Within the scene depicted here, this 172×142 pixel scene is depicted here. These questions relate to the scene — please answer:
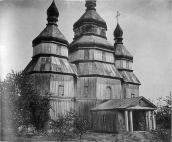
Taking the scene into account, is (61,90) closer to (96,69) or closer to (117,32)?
(96,69)

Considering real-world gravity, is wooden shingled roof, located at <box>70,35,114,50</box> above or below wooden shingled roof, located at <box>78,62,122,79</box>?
above

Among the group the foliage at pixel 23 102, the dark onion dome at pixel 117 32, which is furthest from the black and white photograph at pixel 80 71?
the dark onion dome at pixel 117 32

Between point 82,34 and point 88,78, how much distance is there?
433 cm

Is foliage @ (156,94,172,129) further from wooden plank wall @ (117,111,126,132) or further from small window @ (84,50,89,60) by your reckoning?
small window @ (84,50,89,60)

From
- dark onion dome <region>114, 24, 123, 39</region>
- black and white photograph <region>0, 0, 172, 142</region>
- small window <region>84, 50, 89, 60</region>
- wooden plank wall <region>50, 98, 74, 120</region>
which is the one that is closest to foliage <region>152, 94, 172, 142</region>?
black and white photograph <region>0, 0, 172, 142</region>

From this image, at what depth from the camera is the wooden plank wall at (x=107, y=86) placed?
20016 millimetres

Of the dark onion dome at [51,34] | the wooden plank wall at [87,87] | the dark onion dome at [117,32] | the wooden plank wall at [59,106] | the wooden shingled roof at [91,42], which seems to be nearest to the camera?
the wooden plank wall at [59,106]

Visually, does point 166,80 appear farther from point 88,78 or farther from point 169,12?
point 88,78

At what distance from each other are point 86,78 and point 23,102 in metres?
8.72

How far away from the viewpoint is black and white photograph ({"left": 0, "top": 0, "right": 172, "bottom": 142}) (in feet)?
35.1

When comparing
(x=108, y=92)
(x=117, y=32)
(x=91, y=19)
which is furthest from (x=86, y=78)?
(x=117, y=32)

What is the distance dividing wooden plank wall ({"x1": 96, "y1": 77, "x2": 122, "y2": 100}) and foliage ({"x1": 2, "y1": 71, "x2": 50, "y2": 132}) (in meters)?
6.13

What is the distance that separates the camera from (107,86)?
67.4 feet

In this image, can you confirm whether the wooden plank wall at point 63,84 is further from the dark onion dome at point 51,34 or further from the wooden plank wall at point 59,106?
the dark onion dome at point 51,34
